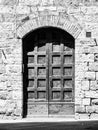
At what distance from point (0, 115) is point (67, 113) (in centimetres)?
167

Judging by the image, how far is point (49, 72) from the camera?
8812 mm

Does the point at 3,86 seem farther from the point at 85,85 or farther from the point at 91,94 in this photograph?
the point at 91,94

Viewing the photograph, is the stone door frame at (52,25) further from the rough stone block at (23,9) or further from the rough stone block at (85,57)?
the rough stone block at (85,57)

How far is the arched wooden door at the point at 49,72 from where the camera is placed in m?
8.79

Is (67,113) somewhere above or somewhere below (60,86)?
below

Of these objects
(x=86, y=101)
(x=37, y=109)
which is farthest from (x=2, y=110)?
A: (x=86, y=101)

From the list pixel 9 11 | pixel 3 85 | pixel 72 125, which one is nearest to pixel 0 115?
pixel 3 85

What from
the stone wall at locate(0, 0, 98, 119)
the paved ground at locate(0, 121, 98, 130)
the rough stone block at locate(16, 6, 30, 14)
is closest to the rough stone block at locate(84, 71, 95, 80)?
the stone wall at locate(0, 0, 98, 119)

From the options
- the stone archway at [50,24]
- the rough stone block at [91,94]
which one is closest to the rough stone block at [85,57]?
the stone archway at [50,24]

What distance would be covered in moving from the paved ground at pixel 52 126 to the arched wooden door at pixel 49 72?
27.4 inches

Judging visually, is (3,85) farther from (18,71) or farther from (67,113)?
(67,113)

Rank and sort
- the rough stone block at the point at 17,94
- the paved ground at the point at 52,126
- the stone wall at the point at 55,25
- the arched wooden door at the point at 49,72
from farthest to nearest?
the arched wooden door at the point at 49,72 < the rough stone block at the point at 17,94 < the stone wall at the point at 55,25 < the paved ground at the point at 52,126

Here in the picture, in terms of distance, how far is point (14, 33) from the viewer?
859cm

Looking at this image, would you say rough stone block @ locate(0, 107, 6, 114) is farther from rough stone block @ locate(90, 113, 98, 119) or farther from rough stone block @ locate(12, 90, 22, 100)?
rough stone block @ locate(90, 113, 98, 119)
